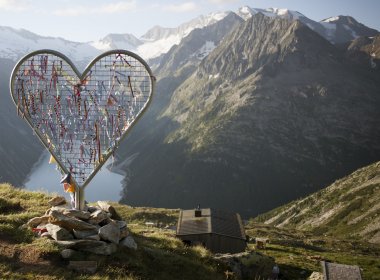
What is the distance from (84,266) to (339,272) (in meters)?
27.1

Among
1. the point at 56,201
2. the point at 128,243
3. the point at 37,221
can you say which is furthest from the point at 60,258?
the point at 56,201

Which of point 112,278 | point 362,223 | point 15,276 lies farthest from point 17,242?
point 362,223

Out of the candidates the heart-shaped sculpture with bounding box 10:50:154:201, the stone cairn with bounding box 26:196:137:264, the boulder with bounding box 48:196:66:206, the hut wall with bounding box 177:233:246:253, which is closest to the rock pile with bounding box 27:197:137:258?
the stone cairn with bounding box 26:196:137:264

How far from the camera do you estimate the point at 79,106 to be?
23.3 meters

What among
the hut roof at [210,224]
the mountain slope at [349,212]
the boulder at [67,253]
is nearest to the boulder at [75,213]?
the boulder at [67,253]

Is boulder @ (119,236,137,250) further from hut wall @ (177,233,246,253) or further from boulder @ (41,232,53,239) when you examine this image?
hut wall @ (177,233,246,253)

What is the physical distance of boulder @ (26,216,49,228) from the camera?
855 inches

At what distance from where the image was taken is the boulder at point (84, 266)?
18.1 metres

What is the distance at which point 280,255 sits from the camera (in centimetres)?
5444

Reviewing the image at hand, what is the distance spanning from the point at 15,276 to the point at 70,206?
858cm

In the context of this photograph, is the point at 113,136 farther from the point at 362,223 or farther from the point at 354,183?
the point at 354,183

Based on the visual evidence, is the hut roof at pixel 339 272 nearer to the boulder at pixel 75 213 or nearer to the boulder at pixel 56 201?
the boulder at pixel 75 213

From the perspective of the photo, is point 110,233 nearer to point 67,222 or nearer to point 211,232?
point 67,222

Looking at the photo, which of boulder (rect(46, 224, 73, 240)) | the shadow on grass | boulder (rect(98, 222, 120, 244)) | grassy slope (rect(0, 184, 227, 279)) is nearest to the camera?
grassy slope (rect(0, 184, 227, 279))
